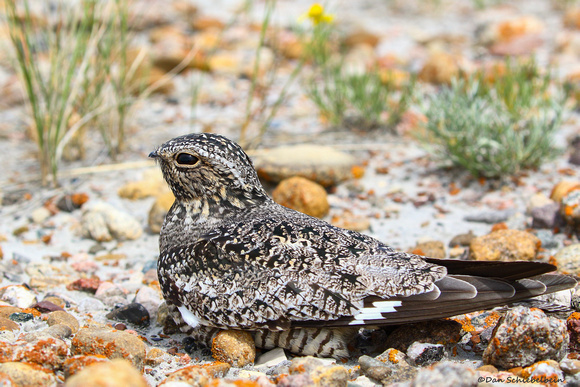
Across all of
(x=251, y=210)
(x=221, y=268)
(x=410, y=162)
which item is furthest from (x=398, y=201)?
(x=221, y=268)

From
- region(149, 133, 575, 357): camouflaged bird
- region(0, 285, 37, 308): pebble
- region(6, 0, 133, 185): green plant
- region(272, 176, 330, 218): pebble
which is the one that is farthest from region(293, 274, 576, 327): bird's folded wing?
region(6, 0, 133, 185): green plant

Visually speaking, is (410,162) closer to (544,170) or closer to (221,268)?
(544,170)

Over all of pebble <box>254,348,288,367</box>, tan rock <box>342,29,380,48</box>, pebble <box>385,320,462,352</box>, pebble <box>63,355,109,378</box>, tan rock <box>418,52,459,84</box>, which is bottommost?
pebble <box>254,348,288,367</box>

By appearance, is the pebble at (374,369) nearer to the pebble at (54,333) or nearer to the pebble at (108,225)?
the pebble at (54,333)

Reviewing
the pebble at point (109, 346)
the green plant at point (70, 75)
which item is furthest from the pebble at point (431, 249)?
the green plant at point (70, 75)

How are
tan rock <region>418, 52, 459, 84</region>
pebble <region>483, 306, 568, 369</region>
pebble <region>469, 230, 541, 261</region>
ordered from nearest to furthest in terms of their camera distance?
1. pebble <region>483, 306, 568, 369</region>
2. pebble <region>469, 230, 541, 261</region>
3. tan rock <region>418, 52, 459, 84</region>

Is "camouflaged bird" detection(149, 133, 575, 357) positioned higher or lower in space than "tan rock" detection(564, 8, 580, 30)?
lower

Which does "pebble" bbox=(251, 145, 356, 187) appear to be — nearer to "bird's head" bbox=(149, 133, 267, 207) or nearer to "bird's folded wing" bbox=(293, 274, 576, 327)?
"bird's head" bbox=(149, 133, 267, 207)
